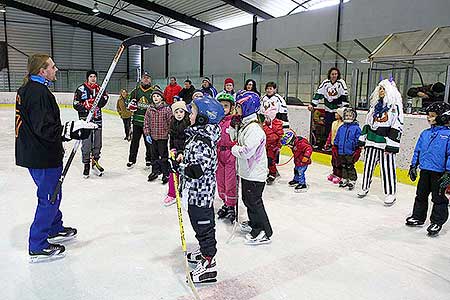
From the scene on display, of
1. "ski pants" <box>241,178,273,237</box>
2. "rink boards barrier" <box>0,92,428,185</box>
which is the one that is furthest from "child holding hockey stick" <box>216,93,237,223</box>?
"rink boards barrier" <box>0,92,428,185</box>

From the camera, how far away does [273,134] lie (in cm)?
460

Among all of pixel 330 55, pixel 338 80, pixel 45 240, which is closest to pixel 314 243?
pixel 45 240

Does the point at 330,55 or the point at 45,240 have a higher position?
the point at 330,55

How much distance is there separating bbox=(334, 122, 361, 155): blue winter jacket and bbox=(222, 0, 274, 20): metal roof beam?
789cm

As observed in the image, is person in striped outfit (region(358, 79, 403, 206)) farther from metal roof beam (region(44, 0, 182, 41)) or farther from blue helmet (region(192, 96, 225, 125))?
metal roof beam (region(44, 0, 182, 41))

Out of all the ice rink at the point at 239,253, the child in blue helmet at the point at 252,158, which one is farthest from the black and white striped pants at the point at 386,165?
the child in blue helmet at the point at 252,158

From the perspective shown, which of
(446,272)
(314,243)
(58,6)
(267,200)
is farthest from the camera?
(58,6)

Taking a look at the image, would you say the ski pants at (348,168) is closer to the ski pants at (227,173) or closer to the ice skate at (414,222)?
the ice skate at (414,222)

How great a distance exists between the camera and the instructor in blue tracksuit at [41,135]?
7.34 ft

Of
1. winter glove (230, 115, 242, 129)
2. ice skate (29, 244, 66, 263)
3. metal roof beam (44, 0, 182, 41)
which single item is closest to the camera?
ice skate (29, 244, 66, 263)

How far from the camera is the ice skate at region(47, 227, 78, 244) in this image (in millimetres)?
2812

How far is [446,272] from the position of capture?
8.19 ft

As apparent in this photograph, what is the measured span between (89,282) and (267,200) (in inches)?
87.7

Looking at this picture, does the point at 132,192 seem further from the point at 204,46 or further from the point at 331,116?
the point at 204,46
